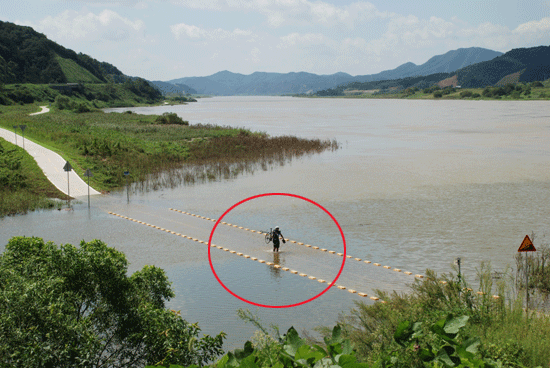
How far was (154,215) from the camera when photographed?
2320cm

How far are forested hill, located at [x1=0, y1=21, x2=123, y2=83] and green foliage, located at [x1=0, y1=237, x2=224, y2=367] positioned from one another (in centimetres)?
13337

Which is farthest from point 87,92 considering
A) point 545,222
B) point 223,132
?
point 545,222

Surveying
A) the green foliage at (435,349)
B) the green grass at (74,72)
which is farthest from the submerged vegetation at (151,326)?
the green grass at (74,72)

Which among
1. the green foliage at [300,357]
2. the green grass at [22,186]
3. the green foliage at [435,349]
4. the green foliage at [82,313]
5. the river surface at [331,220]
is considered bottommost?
the river surface at [331,220]

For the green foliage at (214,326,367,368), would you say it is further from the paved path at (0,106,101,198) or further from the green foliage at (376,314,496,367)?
the paved path at (0,106,101,198)

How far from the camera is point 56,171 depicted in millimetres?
30328

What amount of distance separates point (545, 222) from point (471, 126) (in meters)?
53.0

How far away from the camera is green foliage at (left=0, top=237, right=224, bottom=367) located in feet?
20.2

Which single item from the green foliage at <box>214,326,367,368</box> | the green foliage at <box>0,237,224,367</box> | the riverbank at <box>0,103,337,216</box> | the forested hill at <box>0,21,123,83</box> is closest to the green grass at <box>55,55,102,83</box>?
the forested hill at <box>0,21,123,83</box>

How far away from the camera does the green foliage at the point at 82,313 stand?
615 centimetres

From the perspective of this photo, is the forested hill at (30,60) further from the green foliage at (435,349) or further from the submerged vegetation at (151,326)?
the green foliage at (435,349)

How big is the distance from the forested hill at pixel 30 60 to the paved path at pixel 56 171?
4041 inches

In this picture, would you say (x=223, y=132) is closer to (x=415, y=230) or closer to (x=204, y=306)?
(x=415, y=230)

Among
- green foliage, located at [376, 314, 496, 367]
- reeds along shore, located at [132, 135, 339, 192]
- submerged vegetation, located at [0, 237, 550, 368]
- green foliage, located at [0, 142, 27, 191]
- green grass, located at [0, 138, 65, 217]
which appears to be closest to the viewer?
green foliage, located at [376, 314, 496, 367]
